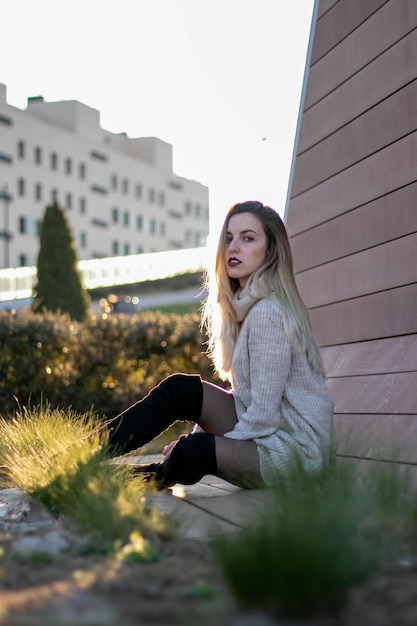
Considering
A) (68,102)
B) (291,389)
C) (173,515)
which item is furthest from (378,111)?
(68,102)

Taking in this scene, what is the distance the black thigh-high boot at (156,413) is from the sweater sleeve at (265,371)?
245 millimetres

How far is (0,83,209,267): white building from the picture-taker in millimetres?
51844

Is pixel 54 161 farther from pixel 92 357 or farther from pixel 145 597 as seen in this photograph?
pixel 145 597

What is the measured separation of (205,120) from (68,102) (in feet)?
182

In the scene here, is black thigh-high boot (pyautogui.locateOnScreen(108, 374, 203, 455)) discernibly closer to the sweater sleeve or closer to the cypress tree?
the sweater sleeve

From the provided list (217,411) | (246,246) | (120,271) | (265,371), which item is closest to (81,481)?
(265,371)

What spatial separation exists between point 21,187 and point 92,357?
4532 cm

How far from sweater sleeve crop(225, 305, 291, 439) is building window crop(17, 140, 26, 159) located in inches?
2014

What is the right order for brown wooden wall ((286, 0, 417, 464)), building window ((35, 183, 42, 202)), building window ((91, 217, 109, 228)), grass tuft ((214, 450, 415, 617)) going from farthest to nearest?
building window ((91, 217, 109, 228))
building window ((35, 183, 42, 202))
brown wooden wall ((286, 0, 417, 464))
grass tuft ((214, 450, 415, 617))

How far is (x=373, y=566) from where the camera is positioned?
178cm

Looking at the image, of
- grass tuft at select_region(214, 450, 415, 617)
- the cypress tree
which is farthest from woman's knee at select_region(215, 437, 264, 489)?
the cypress tree

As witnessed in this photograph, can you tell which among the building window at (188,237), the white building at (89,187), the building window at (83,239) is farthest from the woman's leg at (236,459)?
the building window at (188,237)

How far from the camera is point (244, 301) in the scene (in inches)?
144

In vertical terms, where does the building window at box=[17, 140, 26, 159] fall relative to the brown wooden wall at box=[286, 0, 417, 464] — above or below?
above
